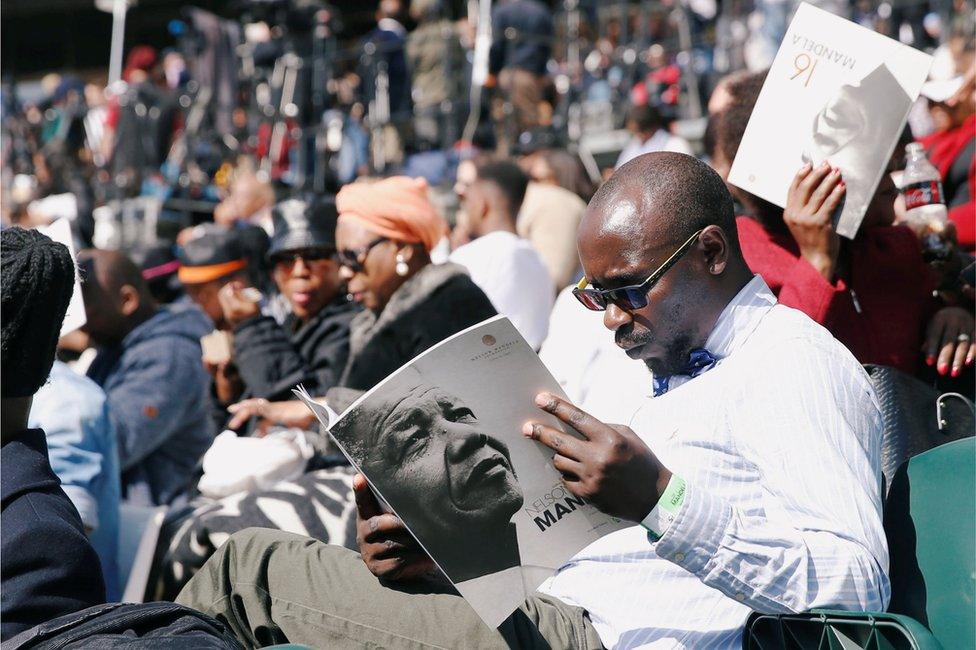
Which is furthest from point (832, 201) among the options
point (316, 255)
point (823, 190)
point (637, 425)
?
point (316, 255)

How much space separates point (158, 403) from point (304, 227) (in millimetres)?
977

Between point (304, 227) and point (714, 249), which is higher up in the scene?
point (714, 249)

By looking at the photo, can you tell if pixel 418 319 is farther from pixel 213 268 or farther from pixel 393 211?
pixel 213 268

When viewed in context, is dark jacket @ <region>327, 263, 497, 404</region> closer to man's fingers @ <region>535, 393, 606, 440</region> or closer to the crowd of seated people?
the crowd of seated people

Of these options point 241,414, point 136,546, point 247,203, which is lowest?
point 247,203

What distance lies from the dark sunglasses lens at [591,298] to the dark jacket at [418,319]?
1.92 m

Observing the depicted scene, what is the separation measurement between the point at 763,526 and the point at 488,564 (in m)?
0.51

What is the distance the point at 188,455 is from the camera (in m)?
5.42

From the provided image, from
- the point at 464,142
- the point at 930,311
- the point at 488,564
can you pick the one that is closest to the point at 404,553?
the point at 488,564

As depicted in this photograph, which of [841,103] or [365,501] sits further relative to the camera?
[841,103]

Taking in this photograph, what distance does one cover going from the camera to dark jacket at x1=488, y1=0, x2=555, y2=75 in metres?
11.5

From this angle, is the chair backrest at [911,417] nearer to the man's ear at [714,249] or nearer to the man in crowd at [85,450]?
the man's ear at [714,249]

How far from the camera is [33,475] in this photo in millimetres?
2629

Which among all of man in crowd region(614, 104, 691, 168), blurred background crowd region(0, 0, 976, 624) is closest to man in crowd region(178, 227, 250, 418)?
blurred background crowd region(0, 0, 976, 624)
